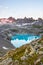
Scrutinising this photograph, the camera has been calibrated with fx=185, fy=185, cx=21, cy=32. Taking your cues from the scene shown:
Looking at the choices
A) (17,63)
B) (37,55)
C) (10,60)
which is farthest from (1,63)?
(37,55)

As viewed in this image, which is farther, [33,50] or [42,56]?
[33,50]

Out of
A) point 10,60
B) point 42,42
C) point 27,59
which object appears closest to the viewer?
point 27,59

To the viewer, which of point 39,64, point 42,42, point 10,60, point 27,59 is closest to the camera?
point 39,64

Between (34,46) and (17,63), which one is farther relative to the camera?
(34,46)

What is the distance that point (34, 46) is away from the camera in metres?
14.5

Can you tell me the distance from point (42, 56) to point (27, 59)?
3.35 ft

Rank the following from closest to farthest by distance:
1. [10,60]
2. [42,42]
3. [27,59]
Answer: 1. [27,59]
2. [10,60]
3. [42,42]

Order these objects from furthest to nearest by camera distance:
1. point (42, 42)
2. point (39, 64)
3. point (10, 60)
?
point (42, 42) < point (10, 60) < point (39, 64)

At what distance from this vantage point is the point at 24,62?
40.2ft

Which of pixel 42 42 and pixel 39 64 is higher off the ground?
pixel 42 42

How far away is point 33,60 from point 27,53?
1601mm

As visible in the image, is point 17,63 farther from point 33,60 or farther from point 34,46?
point 34,46

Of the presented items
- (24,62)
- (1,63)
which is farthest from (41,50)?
(1,63)

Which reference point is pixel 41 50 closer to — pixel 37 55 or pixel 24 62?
pixel 37 55
